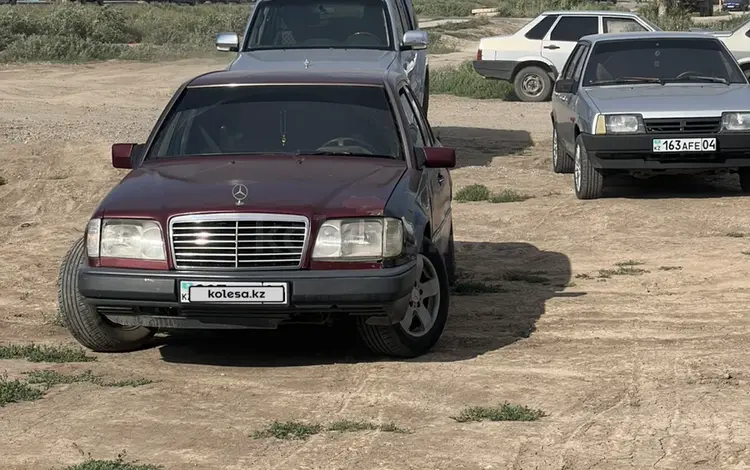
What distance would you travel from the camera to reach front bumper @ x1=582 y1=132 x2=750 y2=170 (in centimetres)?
1288

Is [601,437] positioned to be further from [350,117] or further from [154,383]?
[350,117]

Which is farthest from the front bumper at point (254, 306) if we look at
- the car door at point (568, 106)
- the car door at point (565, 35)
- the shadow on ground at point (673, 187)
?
the car door at point (565, 35)

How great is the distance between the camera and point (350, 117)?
8.19 metres

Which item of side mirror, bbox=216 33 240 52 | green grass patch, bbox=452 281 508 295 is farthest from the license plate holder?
side mirror, bbox=216 33 240 52

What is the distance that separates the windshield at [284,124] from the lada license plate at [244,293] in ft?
4.52

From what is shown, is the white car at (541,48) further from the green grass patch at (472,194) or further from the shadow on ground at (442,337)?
the shadow on ground at (442,337)

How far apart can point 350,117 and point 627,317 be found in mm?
1965

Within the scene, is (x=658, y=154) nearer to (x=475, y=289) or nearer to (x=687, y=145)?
(x=687, y=145)

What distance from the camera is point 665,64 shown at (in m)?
14.0

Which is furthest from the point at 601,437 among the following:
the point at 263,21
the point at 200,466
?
the point at 263,21

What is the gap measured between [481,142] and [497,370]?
1244 centimetres

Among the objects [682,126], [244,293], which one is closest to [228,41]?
[682,126]

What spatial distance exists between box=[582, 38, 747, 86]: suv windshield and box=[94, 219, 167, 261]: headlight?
7.87 meters

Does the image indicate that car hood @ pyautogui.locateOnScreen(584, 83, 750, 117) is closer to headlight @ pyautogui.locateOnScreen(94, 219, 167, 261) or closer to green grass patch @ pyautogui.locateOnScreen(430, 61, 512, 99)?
headlight @ pyautogui.locateOnScreen(94, 219, 167, 261)
